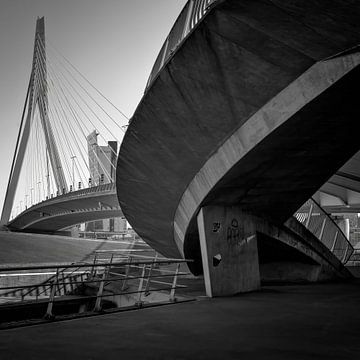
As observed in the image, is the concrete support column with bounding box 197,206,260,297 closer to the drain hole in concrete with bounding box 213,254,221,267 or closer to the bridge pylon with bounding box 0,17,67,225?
the drain hole in concrete with bounding box 213,254,221,267

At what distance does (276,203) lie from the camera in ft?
39.1

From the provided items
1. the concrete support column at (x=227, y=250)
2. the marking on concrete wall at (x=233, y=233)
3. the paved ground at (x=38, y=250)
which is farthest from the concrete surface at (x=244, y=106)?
the paved ground at (x=38, y=250)

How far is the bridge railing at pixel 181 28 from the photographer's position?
662cm

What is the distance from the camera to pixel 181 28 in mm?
7477

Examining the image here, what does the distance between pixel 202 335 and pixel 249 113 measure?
411cm

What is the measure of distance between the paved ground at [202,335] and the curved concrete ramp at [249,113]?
3.05 m

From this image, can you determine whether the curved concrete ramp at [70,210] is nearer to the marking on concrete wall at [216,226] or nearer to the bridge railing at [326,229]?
the bridge railing at [326,229]

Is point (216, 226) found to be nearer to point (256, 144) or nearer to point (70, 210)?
point (256, 144)

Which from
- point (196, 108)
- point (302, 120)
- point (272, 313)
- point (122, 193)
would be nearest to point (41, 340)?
point (272, 313)

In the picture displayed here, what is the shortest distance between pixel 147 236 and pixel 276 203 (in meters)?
6.58

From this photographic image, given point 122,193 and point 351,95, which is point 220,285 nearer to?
point 122,193

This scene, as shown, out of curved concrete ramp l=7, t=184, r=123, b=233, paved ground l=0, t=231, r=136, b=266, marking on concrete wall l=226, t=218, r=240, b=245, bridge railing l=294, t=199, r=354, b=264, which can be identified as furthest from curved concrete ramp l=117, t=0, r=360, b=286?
curved concrete ramp l=7, t=184, r=123, b=233

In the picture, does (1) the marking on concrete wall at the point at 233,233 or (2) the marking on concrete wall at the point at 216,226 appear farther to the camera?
(1) the marking on concrete wall at the point at 233,233

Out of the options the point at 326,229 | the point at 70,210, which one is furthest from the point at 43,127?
the point at 326,229
